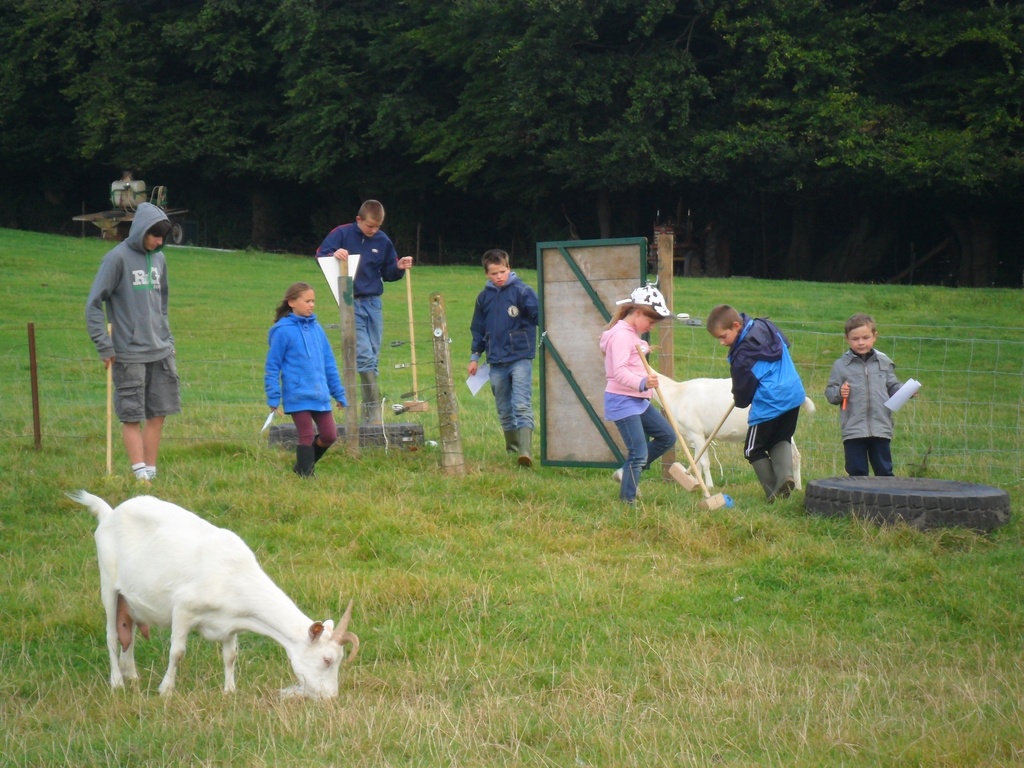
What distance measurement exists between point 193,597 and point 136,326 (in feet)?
14.6

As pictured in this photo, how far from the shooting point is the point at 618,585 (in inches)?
283

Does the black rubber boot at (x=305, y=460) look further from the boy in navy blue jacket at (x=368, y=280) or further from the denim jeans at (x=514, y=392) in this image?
the denim jeans at (x=514, y=392)

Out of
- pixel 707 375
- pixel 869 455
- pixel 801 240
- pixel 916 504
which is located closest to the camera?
pixel 916 504

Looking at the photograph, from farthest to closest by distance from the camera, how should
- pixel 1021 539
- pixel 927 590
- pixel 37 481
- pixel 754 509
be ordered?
1. pixel 37 481
2. pixel 754 509
3. pixel 1021 539
4. pixel 927 590

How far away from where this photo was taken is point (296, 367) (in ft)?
31.4

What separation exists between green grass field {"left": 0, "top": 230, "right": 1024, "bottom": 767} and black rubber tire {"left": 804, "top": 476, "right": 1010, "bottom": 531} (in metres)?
0.16

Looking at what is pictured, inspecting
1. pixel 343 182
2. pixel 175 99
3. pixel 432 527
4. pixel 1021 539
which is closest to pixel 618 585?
pixel 432 527

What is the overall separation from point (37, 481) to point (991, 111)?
28404 mm

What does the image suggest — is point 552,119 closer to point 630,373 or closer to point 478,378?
point 478,378

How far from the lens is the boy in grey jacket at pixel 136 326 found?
9203 millimetres

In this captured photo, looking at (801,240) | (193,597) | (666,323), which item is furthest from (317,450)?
(801,240)

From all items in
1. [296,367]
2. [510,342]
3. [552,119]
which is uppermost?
[552,119]

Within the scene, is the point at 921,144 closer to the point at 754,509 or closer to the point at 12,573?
the point at 754,509

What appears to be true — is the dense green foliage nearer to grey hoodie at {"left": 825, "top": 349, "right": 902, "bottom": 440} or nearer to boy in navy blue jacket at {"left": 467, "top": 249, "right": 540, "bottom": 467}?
boy in navy blue jacket at {"left": 467, "top": 249, "right": 540, "bottom": 467}
